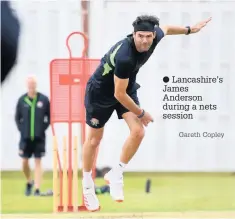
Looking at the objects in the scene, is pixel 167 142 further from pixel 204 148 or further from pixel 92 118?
pixel 92 118

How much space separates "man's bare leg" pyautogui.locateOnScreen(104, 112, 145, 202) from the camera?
605cm

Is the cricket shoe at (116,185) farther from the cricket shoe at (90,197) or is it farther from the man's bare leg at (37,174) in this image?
the man's bare leg at (37,174)

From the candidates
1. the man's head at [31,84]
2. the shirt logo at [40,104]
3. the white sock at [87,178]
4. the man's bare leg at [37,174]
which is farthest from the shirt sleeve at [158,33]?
the man's bare leg at [37,174]

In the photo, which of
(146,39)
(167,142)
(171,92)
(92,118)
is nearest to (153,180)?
(167,142)

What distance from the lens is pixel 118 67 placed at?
573cm

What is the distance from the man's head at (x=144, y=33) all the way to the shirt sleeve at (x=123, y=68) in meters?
0.16

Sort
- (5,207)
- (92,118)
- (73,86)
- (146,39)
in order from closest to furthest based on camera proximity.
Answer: (146,39) < (92,118) < (73,86) < (5,207)

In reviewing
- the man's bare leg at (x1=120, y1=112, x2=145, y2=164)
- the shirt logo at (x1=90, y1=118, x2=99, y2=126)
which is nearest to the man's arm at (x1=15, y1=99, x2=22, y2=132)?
the shirt logo at (x1=90, y1=118, x2=99, y2=126)

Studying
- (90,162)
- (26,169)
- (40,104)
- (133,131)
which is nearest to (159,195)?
(26,169)

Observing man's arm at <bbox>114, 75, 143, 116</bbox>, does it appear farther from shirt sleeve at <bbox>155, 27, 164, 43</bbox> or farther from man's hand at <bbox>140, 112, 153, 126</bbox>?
shirt sleeve at <bbox>155, 27, 164, 43</bbox>

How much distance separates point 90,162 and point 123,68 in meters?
1.03

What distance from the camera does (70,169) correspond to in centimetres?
709

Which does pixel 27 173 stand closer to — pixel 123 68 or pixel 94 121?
pixel 94 121

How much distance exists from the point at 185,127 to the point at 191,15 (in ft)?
3.14
